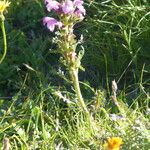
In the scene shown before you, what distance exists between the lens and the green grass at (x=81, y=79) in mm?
2963

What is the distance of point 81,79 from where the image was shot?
373cm

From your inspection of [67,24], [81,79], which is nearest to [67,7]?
[67,24]

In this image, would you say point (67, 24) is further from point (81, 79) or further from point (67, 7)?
point (81, 79)

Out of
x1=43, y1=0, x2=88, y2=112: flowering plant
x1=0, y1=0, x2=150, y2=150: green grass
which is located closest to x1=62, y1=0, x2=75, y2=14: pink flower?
x1=43, y1=0, x2=88, y2=112: flowering plant

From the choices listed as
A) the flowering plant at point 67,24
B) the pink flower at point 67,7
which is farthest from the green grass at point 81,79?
the pink flower at point 67,7

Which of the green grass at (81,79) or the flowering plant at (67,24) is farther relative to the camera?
the green grass at (81,79)

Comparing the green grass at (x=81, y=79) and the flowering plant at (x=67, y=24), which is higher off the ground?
the flowering plant at (x=67, y=24)

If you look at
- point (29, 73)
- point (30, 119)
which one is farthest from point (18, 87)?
point (30, 119)

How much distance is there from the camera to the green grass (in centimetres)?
296

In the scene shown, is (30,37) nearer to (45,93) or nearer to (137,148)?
(45,93)

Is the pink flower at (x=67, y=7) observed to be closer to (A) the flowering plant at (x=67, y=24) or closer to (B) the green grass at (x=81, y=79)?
(A) the flowering plant at (x=67, y=24)

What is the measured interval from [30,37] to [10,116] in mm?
1067

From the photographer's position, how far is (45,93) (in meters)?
3.46

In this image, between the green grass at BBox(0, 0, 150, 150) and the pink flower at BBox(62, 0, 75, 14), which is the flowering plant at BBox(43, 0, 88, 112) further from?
the green grass at BBox(0, 0, 150, 150)
